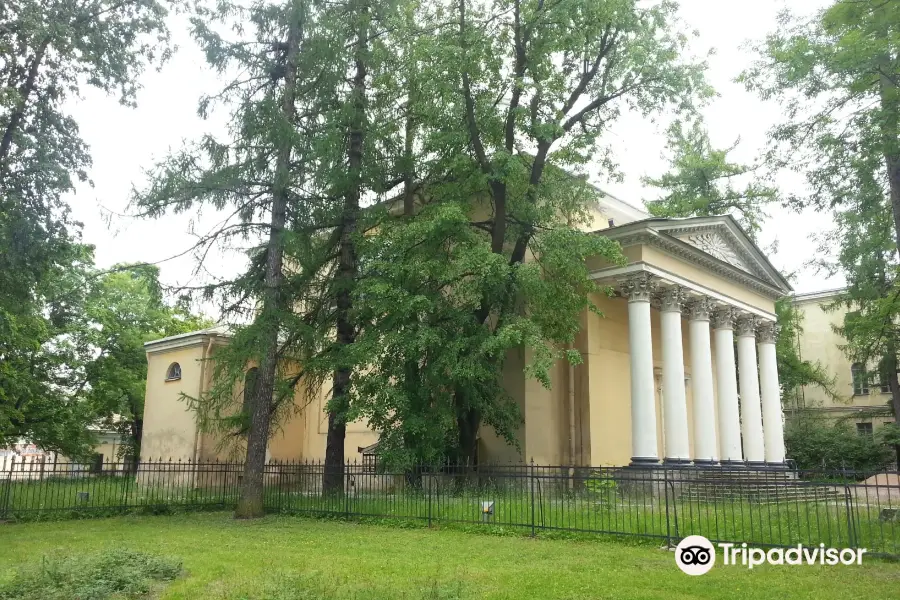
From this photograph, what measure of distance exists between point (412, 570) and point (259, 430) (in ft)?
28.9

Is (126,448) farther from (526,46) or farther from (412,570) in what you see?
(412,570)

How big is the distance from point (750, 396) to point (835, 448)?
38.9ft

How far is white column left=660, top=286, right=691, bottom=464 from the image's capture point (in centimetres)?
2130

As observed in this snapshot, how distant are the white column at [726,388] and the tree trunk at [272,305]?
14698mm

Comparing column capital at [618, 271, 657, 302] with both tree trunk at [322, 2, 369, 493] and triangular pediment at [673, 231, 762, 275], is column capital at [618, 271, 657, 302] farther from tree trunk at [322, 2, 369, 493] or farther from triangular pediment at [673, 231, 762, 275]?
tree trunk at [322, 2, 369, 493]

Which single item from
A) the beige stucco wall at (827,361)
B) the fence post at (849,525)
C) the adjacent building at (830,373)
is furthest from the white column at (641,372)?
the beige stucco wall at (827,361)

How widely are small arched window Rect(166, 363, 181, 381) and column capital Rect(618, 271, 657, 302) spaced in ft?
57.2

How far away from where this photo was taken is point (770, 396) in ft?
87.5

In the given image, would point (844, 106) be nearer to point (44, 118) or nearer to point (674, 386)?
point (674, 386)

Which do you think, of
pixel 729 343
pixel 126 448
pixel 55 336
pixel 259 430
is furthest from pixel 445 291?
pixel 126 448

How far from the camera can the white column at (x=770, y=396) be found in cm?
2614

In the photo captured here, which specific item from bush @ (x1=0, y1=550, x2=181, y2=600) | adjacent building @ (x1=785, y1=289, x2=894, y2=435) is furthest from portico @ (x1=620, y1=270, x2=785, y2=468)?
adjacent building @ (x1=785, y1=289, x2=894, y2=435)

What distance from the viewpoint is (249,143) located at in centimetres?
1708

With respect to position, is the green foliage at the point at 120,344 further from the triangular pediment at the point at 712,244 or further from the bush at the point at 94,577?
the bush at the point at 94,577
